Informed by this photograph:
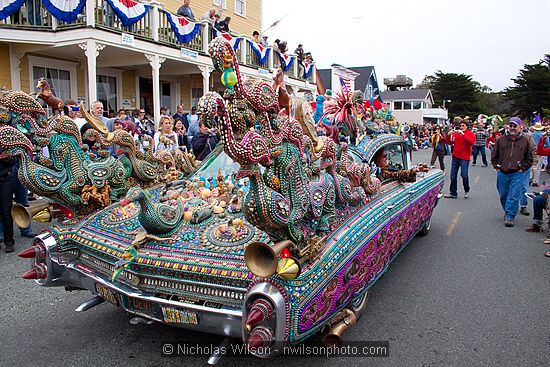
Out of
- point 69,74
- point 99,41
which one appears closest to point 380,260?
point 99,41

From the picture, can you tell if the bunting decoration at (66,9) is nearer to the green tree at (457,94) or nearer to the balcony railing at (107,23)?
the balcony railing at (107,23)

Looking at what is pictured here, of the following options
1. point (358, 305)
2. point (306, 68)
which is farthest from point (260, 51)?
point (358, 305)

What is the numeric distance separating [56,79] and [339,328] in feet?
41.3

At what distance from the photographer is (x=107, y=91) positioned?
14.0 meters

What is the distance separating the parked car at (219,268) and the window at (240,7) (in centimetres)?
1765

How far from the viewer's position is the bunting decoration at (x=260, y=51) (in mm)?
16064

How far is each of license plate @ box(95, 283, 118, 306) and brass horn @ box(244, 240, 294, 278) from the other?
120 cm

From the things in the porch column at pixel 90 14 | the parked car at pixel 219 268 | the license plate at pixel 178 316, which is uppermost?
the porch column at pixel 90 14

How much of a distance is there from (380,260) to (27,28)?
11222 mm

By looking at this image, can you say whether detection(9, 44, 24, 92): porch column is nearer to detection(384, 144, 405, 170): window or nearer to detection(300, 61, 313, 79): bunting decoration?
detection(384, 144, 405, 170): window

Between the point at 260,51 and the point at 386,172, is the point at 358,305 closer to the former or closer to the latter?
the point at 386,172

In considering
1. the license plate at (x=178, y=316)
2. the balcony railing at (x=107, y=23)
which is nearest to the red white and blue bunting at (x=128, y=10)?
the balcony railing at (x=107, y=23)

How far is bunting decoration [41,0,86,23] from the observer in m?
10.5

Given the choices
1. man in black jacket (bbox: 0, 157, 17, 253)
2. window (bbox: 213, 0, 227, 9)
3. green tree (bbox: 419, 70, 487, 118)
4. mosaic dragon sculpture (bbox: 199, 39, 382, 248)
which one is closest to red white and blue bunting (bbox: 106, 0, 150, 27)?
window (bbox: 213, 0, 227, 9)
